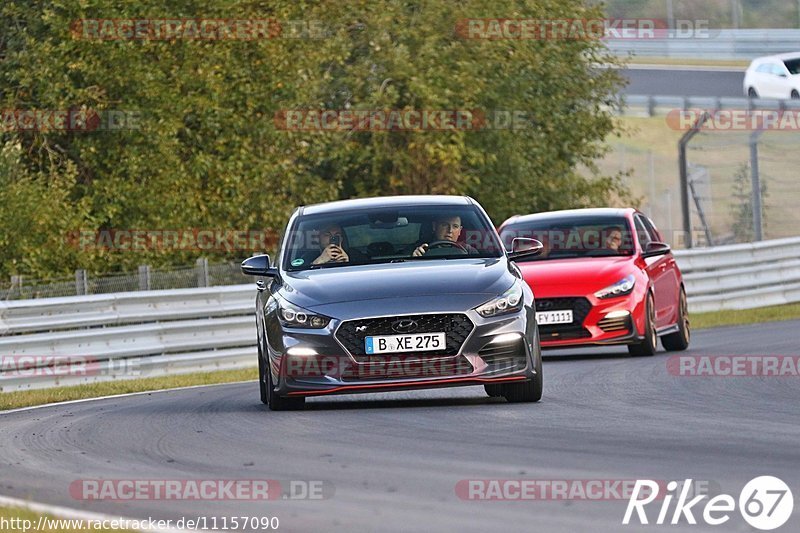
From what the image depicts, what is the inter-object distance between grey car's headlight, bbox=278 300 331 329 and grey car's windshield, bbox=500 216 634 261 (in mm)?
6919

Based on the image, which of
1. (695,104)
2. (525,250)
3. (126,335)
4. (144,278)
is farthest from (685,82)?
(525,250)

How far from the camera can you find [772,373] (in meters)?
14.3

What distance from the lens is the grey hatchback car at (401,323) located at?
11516mm

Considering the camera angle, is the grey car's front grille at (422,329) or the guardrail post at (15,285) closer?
the grey car's front grille at (422,329)

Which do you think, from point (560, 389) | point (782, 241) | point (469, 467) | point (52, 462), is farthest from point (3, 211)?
point (469, 467)

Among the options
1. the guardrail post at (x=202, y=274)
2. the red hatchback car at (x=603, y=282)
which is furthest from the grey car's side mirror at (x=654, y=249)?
the guardrail post at (x=202, y=274)

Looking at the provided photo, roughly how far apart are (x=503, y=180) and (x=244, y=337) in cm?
1347

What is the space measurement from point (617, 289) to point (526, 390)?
5790 millimetres

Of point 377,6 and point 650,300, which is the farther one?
point 377,6

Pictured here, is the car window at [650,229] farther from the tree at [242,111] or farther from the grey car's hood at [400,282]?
the tree at [242,111]

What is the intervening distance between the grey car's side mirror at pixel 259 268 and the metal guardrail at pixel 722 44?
48.3m

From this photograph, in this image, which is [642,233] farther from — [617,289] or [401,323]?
[401,323]

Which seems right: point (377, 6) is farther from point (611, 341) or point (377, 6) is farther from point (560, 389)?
point (560, 389)

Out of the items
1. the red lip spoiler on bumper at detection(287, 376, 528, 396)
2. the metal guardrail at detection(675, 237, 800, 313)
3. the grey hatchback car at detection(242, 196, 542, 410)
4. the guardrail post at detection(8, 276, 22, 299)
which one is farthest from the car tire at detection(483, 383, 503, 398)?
the metal guardrail at detection(675, 237, 800, 313)
